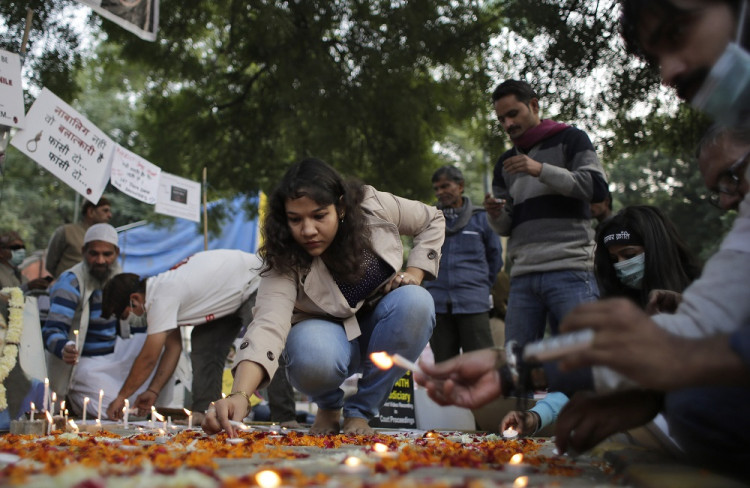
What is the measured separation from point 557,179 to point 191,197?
510cm

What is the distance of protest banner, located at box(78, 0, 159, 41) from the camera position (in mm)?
6293

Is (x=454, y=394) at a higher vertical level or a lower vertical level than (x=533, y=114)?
lower

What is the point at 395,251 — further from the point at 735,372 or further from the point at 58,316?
the point at 58,316

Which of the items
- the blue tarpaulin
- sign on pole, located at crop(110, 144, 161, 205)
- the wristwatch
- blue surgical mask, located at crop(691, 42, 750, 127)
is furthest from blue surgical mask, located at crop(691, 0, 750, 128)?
the blue tarpaulin

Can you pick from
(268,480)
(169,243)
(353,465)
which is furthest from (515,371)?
(169,243)

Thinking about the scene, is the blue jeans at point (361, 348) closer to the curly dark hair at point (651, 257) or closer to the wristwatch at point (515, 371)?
the curly dark hair at point (651, 257)

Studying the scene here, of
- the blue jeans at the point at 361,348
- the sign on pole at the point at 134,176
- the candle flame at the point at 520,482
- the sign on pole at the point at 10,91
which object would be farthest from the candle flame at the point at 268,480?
the sign on pole at the point at 134,176

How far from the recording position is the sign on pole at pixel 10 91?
5.52 metres

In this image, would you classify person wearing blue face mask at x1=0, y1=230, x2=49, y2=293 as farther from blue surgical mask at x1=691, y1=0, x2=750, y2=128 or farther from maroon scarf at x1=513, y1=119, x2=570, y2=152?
blue surgical mask at x1=691, y1=0, x2=750, y2=128

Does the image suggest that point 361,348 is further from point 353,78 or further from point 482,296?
point 353,78

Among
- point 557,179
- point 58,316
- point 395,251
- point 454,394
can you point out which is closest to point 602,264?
point 557,179

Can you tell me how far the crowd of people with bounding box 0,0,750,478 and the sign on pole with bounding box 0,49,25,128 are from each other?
4.83ft

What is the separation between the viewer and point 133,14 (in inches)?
261

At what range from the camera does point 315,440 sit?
346 cm
